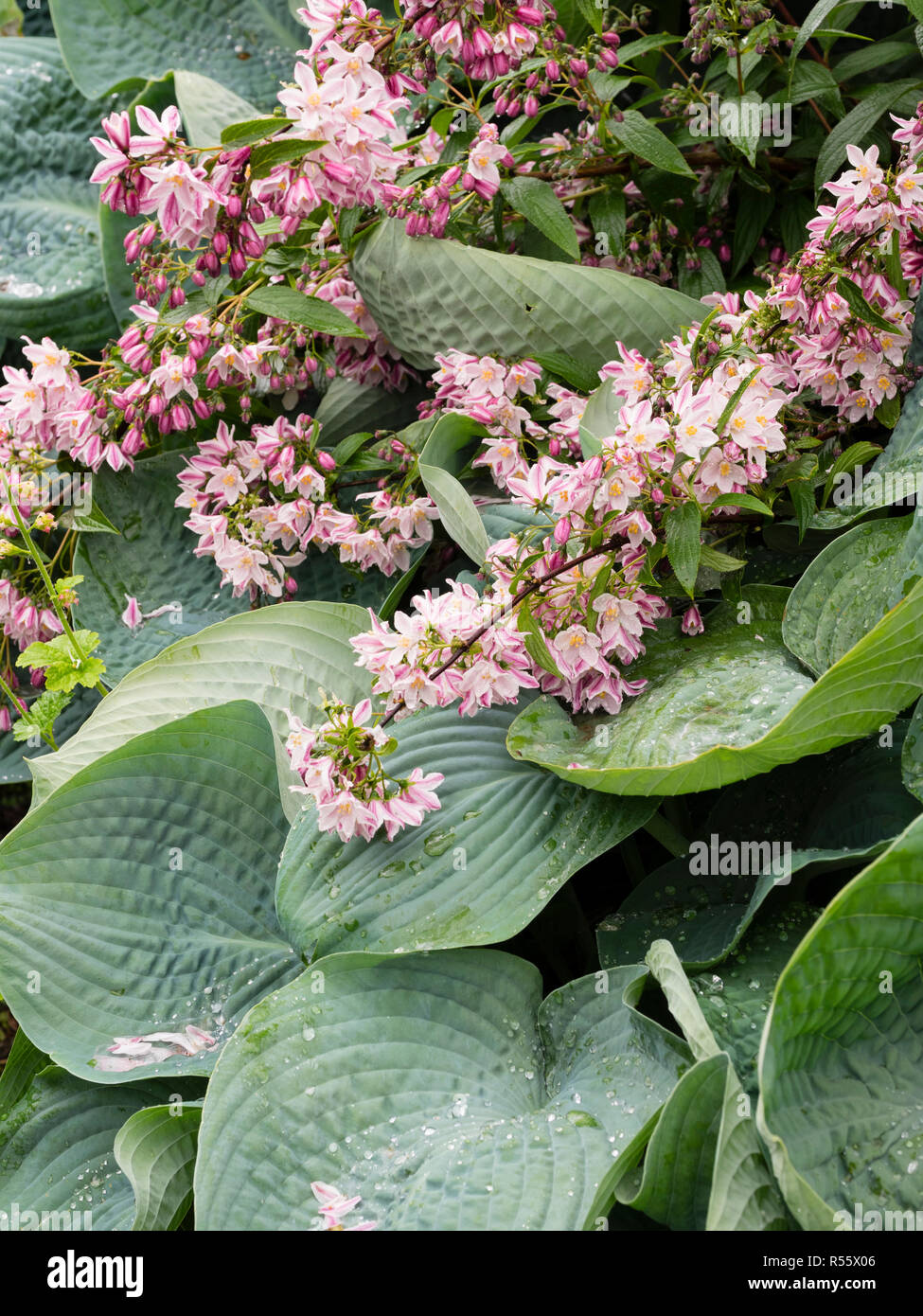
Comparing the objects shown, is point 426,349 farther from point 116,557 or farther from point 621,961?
point 621,961

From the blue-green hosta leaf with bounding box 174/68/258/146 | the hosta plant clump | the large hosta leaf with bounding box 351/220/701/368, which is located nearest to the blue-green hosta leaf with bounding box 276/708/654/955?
the hosta plant clump

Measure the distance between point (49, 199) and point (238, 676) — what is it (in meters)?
0.80

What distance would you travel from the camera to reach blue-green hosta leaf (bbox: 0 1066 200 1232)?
0.80 meters

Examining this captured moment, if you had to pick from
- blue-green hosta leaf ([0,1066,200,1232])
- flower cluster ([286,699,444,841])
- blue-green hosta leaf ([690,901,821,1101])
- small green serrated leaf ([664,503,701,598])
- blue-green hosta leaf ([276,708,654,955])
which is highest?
small green serrated leaf ([664,503,701,598])

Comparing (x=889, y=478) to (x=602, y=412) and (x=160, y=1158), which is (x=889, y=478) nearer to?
(x=602, y=412)

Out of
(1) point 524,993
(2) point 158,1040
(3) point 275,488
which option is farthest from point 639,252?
(2) point 158,1040

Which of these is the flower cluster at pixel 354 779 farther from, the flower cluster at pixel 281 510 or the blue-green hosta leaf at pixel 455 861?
the flower cluster at pixel 281 510

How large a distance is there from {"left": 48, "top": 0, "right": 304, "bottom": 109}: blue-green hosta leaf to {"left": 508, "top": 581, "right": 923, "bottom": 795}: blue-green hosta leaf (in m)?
0.92

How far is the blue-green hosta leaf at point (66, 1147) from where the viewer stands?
0.80 m

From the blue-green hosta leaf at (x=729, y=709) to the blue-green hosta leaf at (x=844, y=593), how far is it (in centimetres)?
2

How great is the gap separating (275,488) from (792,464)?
1.41 ft

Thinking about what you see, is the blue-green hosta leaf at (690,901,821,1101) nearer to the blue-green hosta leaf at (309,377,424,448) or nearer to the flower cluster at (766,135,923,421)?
the flower cluster at (766,135,923,421)

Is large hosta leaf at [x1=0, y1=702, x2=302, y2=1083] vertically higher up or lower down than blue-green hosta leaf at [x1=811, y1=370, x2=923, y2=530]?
lower down

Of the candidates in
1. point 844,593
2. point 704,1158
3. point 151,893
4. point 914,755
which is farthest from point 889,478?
point 151,893
